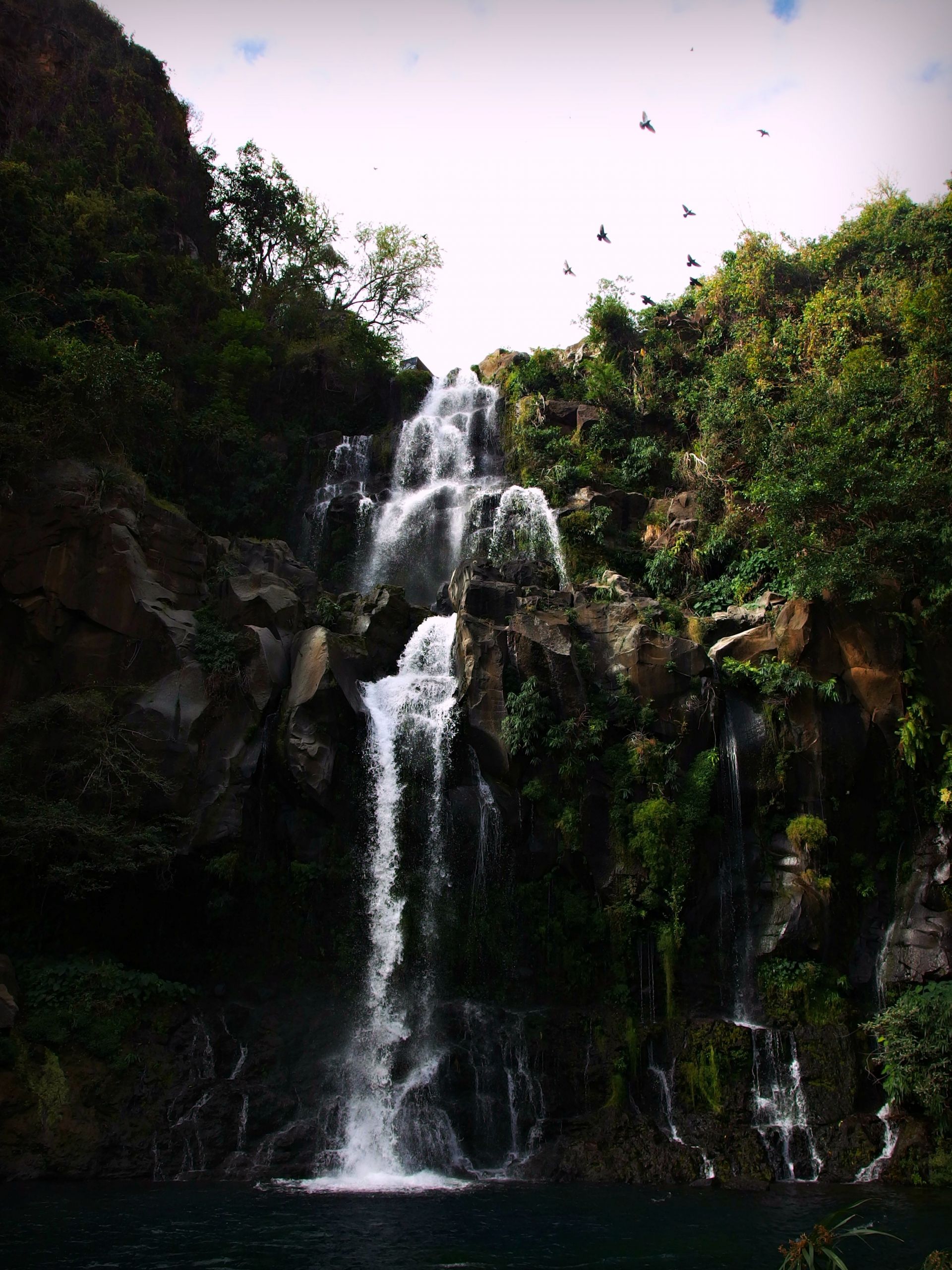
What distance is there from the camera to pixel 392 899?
1720cm

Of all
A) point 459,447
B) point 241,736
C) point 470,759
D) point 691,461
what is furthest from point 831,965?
point 459,447

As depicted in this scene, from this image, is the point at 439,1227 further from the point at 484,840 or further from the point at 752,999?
the point at 752,999

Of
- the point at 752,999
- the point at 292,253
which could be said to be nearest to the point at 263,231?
the point at 292,253

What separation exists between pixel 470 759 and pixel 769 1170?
876 centimetres

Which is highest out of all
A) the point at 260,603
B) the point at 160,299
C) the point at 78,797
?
the point at 160,299

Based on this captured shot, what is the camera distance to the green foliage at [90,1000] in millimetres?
14328

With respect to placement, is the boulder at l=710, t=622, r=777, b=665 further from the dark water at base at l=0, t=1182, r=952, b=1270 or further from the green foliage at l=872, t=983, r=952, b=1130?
the dark water at base at l=0, t=1182, r=952, b=1270

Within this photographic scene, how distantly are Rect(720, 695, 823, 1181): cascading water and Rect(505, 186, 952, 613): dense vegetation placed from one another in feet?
11.5

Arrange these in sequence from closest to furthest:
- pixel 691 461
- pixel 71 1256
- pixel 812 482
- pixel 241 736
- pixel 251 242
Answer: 1. pixel 71 1256
2. pixel 241 736
3. pixel 812 482
4. pixel 691 461
5. pixel 251 242

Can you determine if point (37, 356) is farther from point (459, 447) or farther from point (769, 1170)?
point (769, 1170)

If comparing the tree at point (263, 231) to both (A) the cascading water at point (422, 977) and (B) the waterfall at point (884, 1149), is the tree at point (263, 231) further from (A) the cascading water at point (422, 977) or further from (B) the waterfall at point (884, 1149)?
(B) the waterfall at point (884, 1149)

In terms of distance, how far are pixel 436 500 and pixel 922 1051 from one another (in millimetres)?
18375

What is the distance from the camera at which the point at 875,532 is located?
Answer: 715 inches

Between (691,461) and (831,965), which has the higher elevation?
(691,461)
